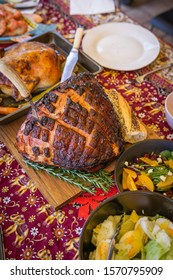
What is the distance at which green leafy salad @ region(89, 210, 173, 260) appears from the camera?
2.92 ft

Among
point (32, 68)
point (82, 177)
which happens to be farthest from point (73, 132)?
point (32, 68)

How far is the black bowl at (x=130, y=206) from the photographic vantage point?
958 mm

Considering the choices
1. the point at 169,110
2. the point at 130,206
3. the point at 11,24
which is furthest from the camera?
the point at 11,24

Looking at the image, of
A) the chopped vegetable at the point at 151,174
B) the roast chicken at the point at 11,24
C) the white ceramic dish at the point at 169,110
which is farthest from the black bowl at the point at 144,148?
the roast chicken at the point at 11,24

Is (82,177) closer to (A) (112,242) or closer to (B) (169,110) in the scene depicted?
(A) (112,242)

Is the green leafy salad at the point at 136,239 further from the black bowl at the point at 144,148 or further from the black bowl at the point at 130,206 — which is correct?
the black bowl at the point at 144,148

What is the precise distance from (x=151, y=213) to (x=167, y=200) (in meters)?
0.08

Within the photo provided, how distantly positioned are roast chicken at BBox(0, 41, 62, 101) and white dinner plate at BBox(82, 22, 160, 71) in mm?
297

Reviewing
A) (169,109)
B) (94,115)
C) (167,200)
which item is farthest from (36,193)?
(169,109)

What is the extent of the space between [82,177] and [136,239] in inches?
13.4

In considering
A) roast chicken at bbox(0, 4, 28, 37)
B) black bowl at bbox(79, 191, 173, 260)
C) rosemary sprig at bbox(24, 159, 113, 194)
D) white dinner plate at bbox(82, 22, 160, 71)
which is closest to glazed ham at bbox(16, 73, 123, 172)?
rosemary sprig at bbox(24, 159, 113, 194)

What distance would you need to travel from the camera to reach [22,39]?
176 cm

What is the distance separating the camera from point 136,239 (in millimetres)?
911

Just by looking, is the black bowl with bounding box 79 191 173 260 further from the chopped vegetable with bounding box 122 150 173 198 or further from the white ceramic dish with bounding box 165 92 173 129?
the white ceramic dish with bounding box 165 92 173 129
